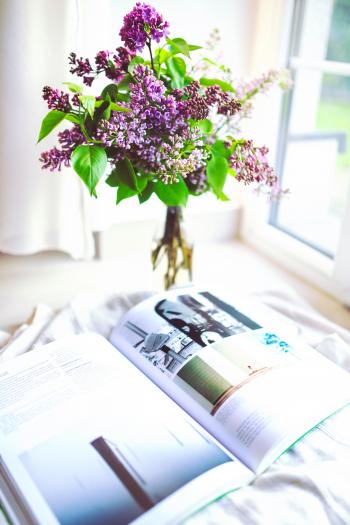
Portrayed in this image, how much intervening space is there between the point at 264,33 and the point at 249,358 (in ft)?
2.66

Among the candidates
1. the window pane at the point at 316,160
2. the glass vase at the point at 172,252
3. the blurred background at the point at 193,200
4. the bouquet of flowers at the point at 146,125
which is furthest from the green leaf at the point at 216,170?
the window pane at the point at 316,160

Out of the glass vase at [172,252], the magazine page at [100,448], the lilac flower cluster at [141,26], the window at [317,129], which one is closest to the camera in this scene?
the magazine page at [100,448]

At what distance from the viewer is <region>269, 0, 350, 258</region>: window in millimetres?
1106

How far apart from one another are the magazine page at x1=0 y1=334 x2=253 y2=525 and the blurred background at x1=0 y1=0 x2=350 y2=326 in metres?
0.33

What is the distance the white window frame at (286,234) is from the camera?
106 cm

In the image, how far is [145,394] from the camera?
0.65 metres

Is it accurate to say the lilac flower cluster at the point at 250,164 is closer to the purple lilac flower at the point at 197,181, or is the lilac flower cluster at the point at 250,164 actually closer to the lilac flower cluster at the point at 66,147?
the purple lilac flower at the point at 197,181

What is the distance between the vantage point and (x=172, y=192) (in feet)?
2.38

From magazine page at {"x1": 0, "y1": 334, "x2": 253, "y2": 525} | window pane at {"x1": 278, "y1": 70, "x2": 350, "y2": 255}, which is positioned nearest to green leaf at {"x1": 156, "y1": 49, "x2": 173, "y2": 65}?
magazine page at {"x1": 0, "y1": 334, "x2": 253, "y2": 525}

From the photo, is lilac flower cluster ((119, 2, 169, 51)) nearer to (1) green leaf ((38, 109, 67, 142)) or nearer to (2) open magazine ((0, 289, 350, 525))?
(1) green leaf ((38, 109, 67, 142))

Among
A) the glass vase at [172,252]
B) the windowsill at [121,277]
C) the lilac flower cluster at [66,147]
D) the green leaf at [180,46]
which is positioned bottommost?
the windowsill at [121,277]

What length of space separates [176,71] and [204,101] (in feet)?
0.30

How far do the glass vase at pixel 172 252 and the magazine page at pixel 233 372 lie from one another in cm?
11

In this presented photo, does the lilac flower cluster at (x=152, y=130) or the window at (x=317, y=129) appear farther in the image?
the window at (x=317, y=129)
